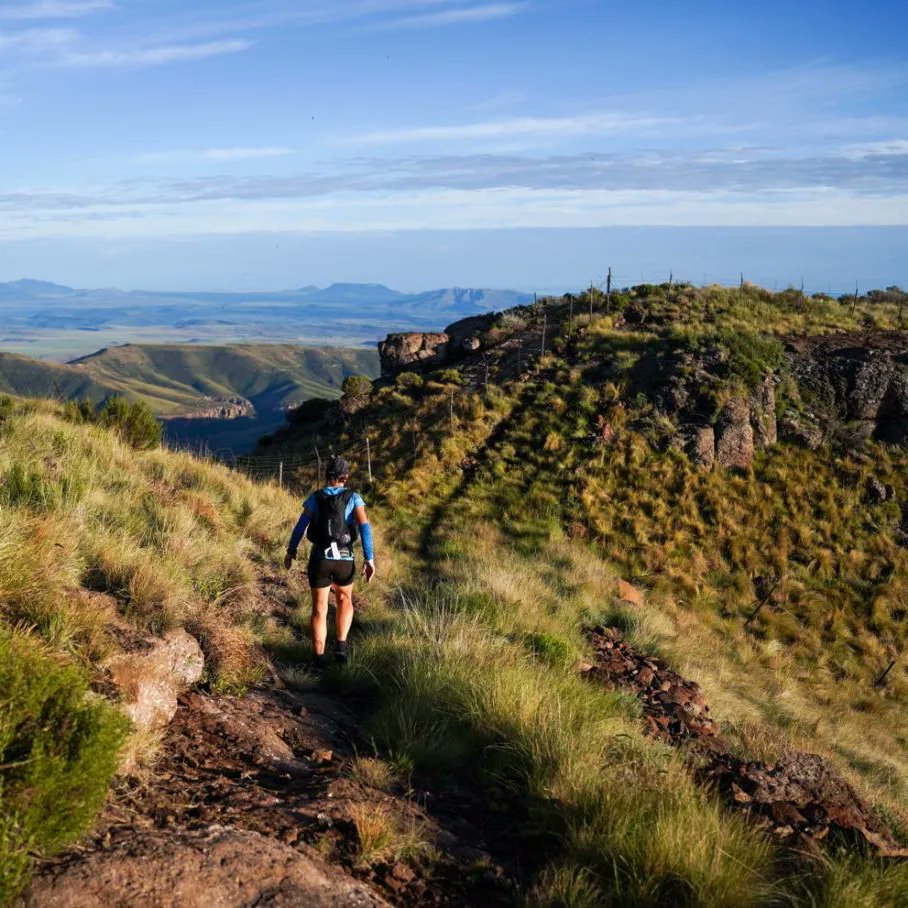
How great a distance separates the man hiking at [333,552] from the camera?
703 centimetres

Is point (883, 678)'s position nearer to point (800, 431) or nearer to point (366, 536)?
point (800, 431)

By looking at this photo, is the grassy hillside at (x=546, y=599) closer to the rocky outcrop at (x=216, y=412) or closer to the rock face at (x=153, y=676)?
the rock face at (x=153, y=676)

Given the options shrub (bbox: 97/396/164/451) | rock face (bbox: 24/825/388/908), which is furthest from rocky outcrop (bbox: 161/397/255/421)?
rock face (bbox: 24/825/388/908)

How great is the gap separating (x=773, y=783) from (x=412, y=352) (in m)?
27.1

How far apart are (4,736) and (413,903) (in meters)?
2.00

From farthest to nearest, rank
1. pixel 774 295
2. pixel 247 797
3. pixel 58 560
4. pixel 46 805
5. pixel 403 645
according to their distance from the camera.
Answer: pixel 774 295
pixel 403 645
pixel 58 560
pixel 247 797
pixel 46 805

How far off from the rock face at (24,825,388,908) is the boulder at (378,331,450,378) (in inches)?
1068

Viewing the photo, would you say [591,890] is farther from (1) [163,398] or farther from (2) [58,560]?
(1) [163,398]

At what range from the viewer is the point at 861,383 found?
71.2 feet

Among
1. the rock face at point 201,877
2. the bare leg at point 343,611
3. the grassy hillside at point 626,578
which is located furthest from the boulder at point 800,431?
the rock face at point 201,877

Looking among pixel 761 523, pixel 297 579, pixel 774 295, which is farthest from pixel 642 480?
pixel 774 295

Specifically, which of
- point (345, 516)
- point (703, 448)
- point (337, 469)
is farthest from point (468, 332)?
point (345, 516)

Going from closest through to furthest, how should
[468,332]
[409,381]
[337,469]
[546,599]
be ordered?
[337,469] → [546,599] → [409,381] → [468,332]

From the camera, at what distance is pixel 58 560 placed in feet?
18.7
